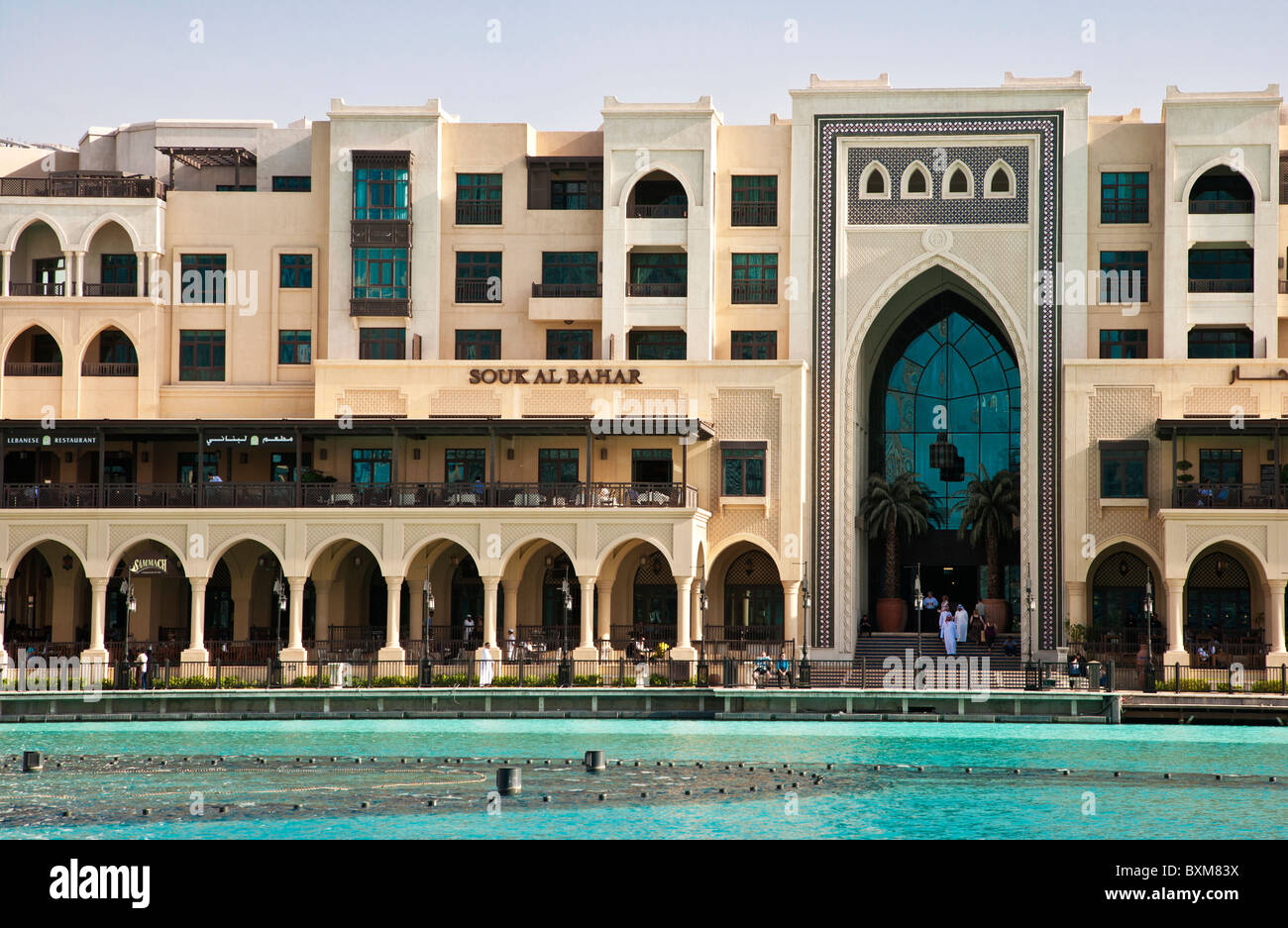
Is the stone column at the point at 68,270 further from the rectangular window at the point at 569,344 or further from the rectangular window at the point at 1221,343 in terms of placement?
the rectangular window at the point at 1221,343

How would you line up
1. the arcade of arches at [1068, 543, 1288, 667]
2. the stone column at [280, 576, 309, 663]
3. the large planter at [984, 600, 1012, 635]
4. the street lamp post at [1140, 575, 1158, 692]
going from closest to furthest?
the street lamp post at [1140, 575, 1158, 692] → the stone column at [280, 576, 309, 663] → the arcade of arches at [1068, 543, 1288, 667] → the large planter at [984, 600, 1012, 635]

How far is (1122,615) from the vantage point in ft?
150

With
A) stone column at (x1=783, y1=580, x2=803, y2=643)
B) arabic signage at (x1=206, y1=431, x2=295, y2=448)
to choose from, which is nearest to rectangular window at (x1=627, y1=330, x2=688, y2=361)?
stone column at (x1=783, y1=580, x2=803, y2=643)

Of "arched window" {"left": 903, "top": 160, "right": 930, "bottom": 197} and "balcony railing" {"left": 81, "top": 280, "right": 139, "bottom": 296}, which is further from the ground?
"arched window" {"left": 903, "top": 160, "right": 930, "bottom": 197}

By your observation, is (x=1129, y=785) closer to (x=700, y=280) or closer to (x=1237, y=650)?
(x=1237, y=650)

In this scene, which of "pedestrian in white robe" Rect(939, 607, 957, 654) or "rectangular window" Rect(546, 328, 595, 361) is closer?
"pedestrian in white robe" Rect(939, 607, 957, 654)

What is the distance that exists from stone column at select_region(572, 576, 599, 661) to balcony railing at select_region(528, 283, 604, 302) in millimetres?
9075

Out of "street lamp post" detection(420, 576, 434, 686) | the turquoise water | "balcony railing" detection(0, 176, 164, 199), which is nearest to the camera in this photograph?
the turquoise water

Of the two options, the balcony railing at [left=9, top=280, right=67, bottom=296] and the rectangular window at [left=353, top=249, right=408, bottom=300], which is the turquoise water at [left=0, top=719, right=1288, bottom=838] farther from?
the balcony railing at [left=9, top=280, right=67, bottom=296]

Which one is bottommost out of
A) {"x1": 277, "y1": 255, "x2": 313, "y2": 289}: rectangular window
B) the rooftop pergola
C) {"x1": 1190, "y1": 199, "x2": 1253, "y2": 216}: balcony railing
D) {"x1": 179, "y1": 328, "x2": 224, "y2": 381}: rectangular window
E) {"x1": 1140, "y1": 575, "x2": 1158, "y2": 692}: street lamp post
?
{"x1": 1140, "y1": 575, "x2": 1158, "y2": 692}: street lamp post

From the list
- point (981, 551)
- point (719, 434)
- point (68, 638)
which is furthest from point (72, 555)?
point (981, 551)

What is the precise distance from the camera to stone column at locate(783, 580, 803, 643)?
4494 cm
